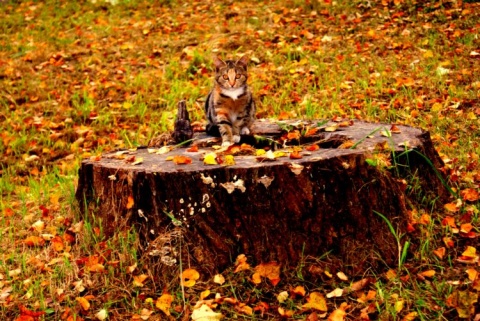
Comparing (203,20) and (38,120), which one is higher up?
(203,20)

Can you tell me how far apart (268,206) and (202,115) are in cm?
338

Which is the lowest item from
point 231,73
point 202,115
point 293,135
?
point 202,115

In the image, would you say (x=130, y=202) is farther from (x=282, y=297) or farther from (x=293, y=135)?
(x=293, y=135)

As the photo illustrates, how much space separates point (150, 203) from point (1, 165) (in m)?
3.52

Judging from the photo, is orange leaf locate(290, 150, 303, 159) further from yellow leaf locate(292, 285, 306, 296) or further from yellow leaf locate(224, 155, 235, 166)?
yellow leaf locate(292, 285, 306, 296)

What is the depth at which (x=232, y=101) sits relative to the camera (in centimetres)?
390

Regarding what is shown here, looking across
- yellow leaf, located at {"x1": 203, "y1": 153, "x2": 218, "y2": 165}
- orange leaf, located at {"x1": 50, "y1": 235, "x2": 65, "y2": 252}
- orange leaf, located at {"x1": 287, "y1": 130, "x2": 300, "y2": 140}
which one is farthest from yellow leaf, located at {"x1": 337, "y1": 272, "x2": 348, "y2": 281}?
orange leaf, located at {"x1": 50, "y1": 235, "x2": 65, "y2": 252}

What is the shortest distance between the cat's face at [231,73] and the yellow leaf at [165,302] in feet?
5.25

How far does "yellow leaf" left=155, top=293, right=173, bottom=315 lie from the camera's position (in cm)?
292

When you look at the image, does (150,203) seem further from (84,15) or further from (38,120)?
(84,15)

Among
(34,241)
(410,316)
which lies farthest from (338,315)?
(34,241)

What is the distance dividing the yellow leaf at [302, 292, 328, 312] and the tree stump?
26cm

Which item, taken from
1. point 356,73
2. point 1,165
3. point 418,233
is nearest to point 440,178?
point 418,233

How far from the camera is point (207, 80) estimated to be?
7.14m
